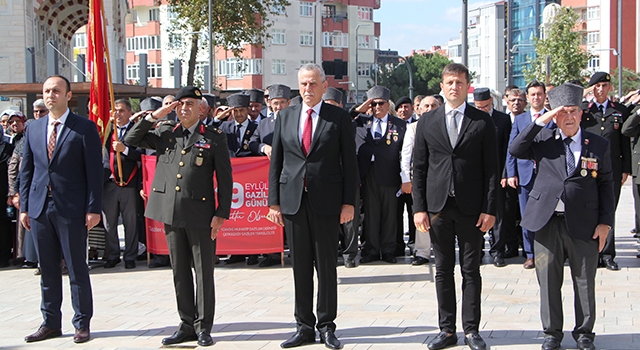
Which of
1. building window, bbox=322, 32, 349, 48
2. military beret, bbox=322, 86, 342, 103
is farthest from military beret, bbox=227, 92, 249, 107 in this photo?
building window, bbox=322, 32, 349, 48

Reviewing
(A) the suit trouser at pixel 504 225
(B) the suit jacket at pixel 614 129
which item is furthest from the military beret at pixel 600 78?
(A) the suit trouser at pixel 504 225

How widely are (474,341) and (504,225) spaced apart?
4798 millimetres

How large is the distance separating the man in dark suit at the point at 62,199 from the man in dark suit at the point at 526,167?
17.3ft

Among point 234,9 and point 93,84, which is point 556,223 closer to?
point 93,84

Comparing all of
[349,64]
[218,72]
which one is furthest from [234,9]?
[349,64]

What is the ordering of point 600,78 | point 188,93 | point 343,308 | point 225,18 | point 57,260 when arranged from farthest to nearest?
point 225,18, point 600,78, point 343,308, point 57,260, point 188,93

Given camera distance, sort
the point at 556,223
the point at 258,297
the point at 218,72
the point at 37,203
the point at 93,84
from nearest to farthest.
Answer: the point at 556,223, the point at 37,203, the point at 258,297, the point at 93,84, the point at 218,72

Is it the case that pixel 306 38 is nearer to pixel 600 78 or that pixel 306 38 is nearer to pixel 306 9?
pixel 306 9

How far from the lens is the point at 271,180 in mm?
7023

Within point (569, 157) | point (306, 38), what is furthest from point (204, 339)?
point (306, 38)

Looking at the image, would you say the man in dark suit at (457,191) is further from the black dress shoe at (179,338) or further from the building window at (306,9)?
the building window at (306,9)

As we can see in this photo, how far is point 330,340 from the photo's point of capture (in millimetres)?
6738

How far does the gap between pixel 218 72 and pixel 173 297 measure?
71397 millimetres

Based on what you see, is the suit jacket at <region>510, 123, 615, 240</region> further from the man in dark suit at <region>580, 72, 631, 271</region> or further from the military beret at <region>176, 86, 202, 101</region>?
the man in dark suit at <region>580, 72, 631, 271</region>
